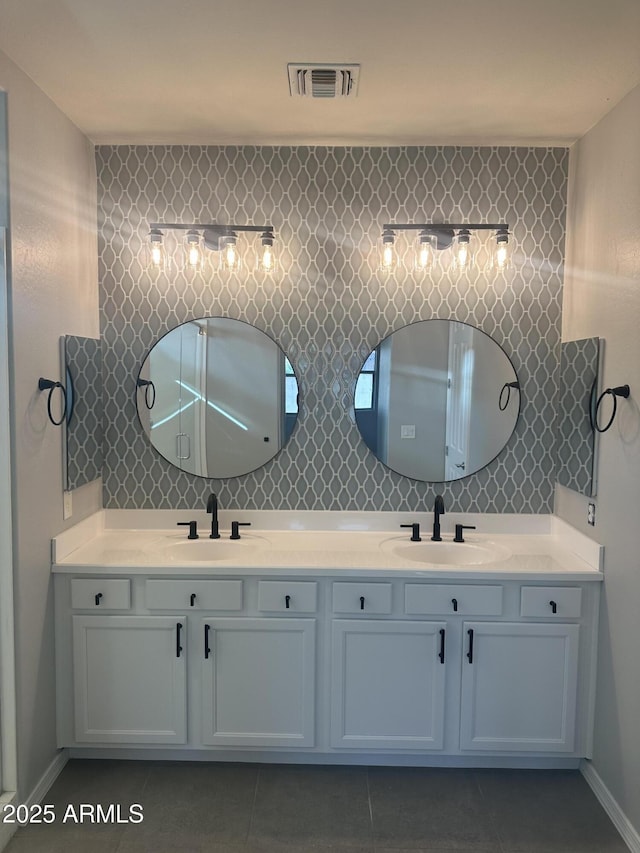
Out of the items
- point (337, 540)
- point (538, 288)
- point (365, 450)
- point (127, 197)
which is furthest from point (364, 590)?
point (127, 197)

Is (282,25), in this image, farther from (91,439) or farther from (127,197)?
(91,439)

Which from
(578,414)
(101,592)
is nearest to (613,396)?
(578,414)

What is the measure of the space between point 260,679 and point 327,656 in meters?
0.28

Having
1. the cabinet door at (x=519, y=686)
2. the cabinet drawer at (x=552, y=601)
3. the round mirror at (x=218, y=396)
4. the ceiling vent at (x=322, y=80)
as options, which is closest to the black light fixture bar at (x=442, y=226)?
the ceiling vent at (x=322, y=80)

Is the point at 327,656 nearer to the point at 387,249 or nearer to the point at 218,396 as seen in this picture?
the point at 218,396

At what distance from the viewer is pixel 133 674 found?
2.60 m

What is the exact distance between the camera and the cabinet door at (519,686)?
2559 mm

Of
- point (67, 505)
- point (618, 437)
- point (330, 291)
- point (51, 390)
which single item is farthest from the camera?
point (330, 291)

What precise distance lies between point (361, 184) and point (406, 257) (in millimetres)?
389

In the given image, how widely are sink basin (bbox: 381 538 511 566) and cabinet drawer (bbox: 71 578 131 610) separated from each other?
1100 mm

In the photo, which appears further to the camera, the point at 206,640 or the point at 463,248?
the point at 463,248

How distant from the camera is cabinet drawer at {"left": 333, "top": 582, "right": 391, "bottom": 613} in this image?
2555mm

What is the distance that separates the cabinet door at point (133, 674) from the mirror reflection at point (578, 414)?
174 cm

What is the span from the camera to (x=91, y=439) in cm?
291
